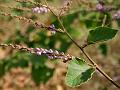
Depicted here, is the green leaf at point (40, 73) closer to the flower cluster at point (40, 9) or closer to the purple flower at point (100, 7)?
the purple flower at point (100, 7)

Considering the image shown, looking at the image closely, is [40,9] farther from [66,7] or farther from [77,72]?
[77,72]

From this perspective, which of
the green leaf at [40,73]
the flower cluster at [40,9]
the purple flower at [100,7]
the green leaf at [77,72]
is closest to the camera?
the green leaf at [77,72]

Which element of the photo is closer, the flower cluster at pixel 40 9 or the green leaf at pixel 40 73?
the flower cluster at pixel 40 9

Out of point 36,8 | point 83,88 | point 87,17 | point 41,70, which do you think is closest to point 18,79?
point 83,88

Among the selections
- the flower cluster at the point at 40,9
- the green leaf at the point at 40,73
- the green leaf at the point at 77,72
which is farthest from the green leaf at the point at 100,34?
the green leaf at the point at 40,73

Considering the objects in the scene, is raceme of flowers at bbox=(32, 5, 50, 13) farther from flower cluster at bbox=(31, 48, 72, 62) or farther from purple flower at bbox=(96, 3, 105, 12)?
purple flower at bbox=(96, 3, 105, 12)

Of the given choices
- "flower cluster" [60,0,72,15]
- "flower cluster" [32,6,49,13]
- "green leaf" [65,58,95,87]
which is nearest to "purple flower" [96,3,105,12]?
"flower cluster" [32,6,49,13]

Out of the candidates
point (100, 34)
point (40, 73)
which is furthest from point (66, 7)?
point (40, 73)
